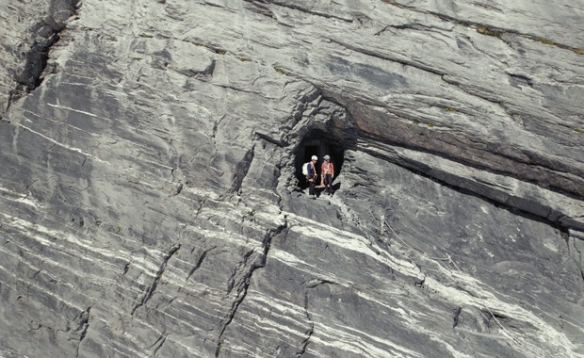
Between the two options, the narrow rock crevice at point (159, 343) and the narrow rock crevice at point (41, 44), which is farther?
the narrow rock crevice at point (41, 44)

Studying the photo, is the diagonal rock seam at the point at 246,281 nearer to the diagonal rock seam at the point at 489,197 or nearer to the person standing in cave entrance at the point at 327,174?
the person standing in cave entrance at the point at 327,174

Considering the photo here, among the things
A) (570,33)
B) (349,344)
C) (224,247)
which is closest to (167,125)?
(224,247)

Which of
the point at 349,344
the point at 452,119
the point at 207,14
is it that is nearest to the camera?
the point at 349,344

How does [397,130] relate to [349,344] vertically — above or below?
above

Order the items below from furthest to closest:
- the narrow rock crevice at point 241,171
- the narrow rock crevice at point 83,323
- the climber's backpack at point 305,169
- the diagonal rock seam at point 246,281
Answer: the climber's backpack at point 305,169 → the narrow rock crevice at point 241,171 → the narrow rock crevice at point 83,323 → the diagonal rock seam at point 246,281

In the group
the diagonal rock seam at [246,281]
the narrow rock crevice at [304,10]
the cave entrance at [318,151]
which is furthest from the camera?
the cave entrance at [318,151]

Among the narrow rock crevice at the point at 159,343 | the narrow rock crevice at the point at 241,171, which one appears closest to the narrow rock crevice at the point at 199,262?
the narrow rock crevice at the point at 159,343

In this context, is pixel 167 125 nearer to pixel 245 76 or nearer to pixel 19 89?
pixel 245 76
